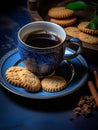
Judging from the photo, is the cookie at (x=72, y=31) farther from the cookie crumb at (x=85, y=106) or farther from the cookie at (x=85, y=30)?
the cookie crumb at (x=85, y=106)

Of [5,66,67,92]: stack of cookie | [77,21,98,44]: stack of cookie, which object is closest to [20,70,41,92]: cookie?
[5,66,67,92]: stack of cookie

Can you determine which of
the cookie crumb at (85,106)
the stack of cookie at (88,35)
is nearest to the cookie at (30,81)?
the cookie crumb at (85,106)

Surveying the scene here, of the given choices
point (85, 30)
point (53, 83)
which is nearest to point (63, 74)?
point (53, 83)

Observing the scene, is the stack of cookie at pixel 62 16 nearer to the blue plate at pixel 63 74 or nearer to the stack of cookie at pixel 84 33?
the stack of cookie at pixel 84 33

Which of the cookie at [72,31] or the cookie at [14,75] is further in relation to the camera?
the cookie at [72,31]

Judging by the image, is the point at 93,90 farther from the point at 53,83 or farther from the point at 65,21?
the point at 65,21

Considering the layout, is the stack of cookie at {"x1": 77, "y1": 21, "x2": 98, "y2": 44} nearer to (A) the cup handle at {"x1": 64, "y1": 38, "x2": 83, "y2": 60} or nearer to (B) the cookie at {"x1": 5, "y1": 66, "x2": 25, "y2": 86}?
(A) the cup handle at {"x1": 64, "y1": 38, "x2": 83, "y2": 60}

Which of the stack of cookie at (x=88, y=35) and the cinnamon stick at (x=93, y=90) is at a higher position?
the stack of cookie at (x=88, y=35)

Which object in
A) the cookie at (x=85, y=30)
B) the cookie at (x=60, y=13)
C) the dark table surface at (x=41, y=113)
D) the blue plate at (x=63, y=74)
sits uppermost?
the cookie at (x=60, y=13)
